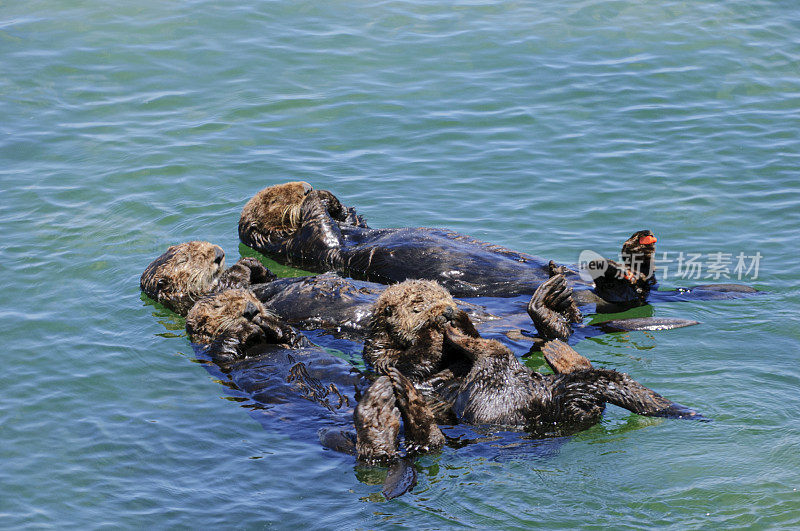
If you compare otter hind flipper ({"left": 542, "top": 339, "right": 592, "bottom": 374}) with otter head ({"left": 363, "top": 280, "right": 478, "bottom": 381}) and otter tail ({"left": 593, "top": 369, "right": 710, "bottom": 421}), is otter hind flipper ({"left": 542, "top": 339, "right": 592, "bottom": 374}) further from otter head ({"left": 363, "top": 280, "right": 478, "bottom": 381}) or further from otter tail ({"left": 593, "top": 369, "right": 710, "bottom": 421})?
otter head ({"left": 363, "top": 280, "right": 478, "bottom": 381})

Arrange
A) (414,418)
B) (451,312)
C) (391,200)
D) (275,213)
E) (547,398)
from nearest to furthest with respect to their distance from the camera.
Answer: (414,418)
(547,398)
(451,312)
(275,213)
(391,200)

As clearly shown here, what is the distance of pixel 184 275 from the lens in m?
6.65

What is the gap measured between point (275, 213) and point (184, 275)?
4.04ft

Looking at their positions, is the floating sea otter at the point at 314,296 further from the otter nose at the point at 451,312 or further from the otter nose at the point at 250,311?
the otter nose at the point at 451,312

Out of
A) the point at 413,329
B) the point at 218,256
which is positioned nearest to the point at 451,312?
the point at 413,329

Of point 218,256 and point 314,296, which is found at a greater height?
point 218,256

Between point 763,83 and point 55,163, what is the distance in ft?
27.0

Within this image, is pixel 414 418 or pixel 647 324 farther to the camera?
pixel 647 324

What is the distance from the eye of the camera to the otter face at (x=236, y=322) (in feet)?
18.6

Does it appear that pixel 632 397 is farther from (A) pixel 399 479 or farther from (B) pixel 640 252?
(B) pixel 640 252

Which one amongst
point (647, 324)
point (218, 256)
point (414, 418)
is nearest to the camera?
point (414, 418)

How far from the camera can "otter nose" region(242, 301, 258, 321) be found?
565 cm

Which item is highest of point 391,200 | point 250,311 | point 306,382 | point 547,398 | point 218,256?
point 391,200

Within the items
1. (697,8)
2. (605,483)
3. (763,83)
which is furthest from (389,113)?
(605,483)
